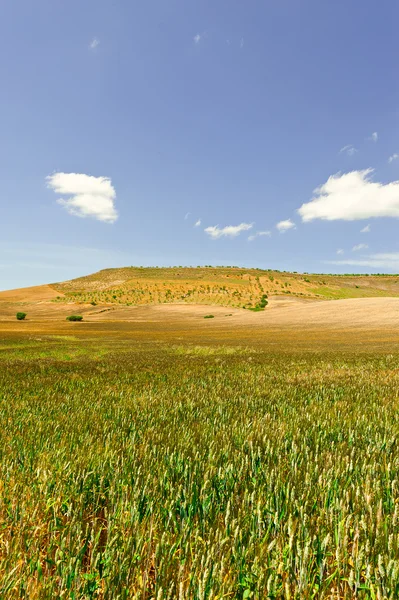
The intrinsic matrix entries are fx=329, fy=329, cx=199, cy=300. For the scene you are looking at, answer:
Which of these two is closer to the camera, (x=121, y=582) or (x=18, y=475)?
(x=121, y=582)

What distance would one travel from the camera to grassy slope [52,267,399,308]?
106m

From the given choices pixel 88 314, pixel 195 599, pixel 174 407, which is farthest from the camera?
pixel 88 314

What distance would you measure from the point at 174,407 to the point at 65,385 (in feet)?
17.1

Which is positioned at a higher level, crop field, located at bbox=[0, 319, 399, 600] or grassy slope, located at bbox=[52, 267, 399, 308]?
grassy slope, located at bbox=[52, 267, 399, 308]

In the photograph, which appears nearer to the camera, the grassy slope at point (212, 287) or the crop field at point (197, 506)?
the crop field at point (197, 506)

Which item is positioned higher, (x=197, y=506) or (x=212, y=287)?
(x=212, y=287)

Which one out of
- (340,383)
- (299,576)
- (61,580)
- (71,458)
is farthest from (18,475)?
(340,383)

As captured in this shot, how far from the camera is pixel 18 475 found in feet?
Answer: 11.3

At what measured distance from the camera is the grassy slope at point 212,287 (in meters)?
106

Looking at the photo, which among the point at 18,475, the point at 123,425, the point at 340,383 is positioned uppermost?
→ the point at 18,475

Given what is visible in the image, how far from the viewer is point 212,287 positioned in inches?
4493

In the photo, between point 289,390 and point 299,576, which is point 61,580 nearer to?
point 299,576

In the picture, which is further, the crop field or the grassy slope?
the grassy slope

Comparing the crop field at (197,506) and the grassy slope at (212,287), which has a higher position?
the grassy slope at (212,287)
